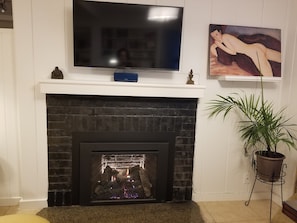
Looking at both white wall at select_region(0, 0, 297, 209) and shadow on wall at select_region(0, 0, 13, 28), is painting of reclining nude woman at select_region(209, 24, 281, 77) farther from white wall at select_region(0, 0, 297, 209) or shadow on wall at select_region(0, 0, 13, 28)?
shadow on wall at select_region(0, 0, 13, 28)

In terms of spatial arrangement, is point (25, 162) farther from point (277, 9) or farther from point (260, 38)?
point (277, 9)

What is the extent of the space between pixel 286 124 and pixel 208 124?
2.73 ft

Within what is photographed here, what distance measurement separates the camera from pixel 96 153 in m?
2.48

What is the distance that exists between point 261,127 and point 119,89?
1362mm

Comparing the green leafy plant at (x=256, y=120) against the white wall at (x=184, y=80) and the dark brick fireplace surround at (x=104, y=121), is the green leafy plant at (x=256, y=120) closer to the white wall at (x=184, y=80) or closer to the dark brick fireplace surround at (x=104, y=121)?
the white wall at (x=184, y=80)

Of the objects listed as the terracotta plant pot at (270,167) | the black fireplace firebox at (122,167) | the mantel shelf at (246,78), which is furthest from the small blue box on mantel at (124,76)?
the terracotta plant pot at (270,167)

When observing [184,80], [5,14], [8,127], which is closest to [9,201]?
[8,127]

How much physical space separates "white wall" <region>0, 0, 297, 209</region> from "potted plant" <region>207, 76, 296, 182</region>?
92 mm

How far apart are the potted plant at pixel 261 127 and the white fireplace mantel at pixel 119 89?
0.37 m

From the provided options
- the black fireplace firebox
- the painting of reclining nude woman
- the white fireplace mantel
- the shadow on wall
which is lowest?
the black fireplace firebox

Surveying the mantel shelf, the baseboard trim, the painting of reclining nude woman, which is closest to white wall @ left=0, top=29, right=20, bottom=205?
the baseboard trim

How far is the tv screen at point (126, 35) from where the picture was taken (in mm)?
2219

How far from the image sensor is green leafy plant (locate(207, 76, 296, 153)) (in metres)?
2.46

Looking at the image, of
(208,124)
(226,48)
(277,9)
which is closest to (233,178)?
(208,124)
